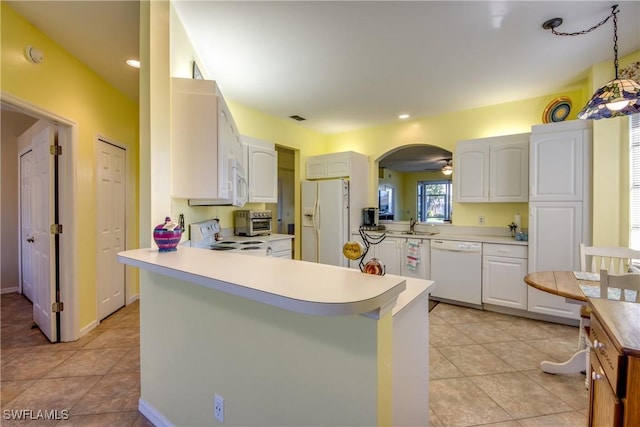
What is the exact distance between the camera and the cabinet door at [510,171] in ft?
11.0

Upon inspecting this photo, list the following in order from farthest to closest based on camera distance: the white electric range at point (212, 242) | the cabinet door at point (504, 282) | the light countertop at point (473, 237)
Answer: the light countertop at point (473, 237) < the cabinet door at point (504, 282) < the white electric range at point (212, 242)

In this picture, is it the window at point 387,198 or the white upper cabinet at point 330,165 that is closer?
the white upper cabinet at point 330,165

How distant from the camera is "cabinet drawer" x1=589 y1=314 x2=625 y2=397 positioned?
87 centimetres

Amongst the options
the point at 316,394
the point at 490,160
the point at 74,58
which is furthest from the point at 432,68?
the point at 74,58

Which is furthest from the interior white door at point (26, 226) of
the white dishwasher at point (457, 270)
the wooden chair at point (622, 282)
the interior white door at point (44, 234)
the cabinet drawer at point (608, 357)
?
the wooden chair at point (622, 282)

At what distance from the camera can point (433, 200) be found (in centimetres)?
873

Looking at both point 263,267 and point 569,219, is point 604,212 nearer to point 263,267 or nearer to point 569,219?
point 569,219

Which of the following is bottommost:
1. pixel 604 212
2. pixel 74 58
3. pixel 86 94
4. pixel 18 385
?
pixel 18 385

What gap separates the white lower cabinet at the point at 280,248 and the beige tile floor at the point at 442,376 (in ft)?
5.31

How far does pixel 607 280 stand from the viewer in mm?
1430

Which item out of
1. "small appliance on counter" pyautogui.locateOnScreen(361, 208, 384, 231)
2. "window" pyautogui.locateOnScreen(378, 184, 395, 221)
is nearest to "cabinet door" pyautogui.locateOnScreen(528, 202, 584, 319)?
"small appliance on counter" pyautogui.locateOnScreen(361, 208, 384, 231)

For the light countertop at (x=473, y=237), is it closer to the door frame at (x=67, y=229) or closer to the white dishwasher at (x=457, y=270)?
the white dishwasher at (x=457, y=270)

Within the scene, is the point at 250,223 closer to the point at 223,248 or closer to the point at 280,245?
the point at 280,245

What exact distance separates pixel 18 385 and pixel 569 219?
487 centimetres
